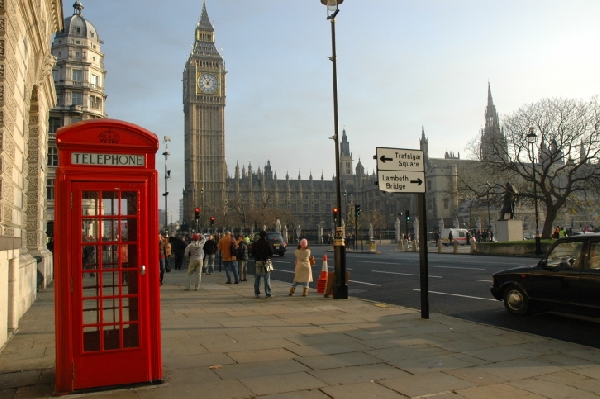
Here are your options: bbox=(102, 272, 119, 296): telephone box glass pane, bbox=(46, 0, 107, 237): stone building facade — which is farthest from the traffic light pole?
bbox=(46, 0, 107, 237): stone building facade

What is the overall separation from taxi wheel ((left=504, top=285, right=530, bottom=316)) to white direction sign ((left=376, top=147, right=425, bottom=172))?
9.56ft

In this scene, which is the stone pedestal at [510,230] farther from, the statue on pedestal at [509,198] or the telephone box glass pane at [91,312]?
the telephone box glass pane at [91,312]

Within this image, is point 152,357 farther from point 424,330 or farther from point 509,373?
point 424,330

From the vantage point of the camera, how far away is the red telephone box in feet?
16.5

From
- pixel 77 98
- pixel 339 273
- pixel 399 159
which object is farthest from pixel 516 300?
pixel 77 98

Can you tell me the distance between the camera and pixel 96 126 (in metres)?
5.24

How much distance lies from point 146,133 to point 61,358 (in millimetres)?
2383

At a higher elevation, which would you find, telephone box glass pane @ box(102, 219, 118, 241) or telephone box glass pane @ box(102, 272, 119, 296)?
telephone box glass pane @ box(102, 219, 118, 241)

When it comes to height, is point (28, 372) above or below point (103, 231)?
below

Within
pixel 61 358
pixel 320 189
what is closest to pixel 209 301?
pixel 61 358

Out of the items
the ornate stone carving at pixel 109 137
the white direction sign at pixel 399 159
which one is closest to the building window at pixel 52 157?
the white direction sign at pixel 399 159

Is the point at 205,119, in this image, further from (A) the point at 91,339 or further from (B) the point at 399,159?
(A) the point at 91,339

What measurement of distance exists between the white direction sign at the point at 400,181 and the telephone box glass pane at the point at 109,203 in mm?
4992

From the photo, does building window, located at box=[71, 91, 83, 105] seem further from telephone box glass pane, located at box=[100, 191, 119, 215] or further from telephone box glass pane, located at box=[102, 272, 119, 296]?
telephone box glass pane, located at box=[102, 272, 119, 296]
